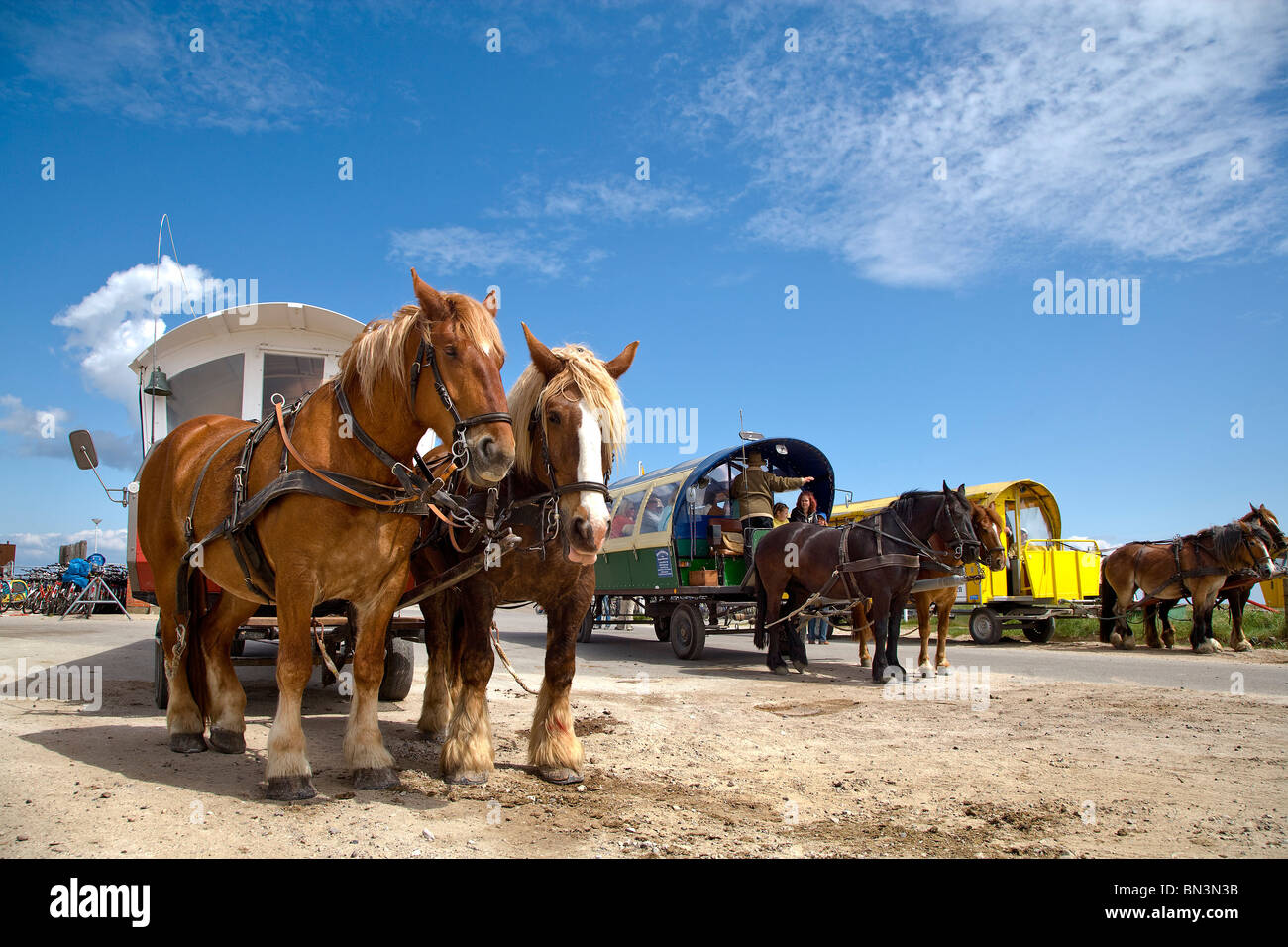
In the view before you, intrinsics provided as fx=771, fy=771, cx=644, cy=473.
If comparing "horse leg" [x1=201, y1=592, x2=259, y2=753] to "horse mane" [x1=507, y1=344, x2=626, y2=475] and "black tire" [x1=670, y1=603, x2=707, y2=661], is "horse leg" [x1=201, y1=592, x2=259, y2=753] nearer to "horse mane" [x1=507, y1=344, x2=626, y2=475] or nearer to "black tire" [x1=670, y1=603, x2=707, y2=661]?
"horse mane" [x1=507, y1=344, x2=626, y2=475]

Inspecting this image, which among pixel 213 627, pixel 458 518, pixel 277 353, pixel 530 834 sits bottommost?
pixel 530 834

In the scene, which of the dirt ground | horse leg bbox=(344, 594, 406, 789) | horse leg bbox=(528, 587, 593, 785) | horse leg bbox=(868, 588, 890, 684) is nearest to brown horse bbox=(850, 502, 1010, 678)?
horse leg bbox=(868, 588, 890, 684)

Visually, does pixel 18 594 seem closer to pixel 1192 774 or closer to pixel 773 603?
pixel 773 603

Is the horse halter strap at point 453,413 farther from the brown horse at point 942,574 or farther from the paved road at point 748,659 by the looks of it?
the brown horse at point 942,574

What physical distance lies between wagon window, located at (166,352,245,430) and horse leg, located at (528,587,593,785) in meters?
4.07

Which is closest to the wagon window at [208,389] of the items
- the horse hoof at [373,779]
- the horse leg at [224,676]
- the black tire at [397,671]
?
the black tire at [397,671]

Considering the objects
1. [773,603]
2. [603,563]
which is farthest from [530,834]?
[603,563]

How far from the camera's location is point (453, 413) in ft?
10.7

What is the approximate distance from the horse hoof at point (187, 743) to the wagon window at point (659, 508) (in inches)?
290

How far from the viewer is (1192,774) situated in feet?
13.6

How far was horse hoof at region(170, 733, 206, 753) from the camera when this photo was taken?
14.2 ft

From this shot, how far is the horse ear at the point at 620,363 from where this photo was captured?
13.1ft

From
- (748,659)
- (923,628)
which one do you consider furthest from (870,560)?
(748,659)
